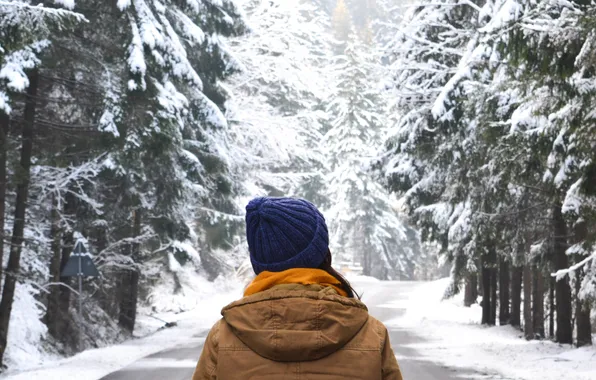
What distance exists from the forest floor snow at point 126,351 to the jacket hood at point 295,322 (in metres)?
11.9

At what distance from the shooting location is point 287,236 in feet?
9.27

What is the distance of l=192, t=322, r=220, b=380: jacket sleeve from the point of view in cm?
271

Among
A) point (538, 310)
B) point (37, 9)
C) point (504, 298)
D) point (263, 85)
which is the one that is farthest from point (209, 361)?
point (263, 85)

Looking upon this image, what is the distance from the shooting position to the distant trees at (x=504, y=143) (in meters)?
12.1

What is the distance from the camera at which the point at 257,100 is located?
33344 millimetres

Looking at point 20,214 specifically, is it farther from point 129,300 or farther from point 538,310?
point 538,310

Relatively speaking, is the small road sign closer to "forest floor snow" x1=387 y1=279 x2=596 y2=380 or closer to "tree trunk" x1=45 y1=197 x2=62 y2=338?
"tree trunk" x1=45 y1=197 x2=62 y2=338

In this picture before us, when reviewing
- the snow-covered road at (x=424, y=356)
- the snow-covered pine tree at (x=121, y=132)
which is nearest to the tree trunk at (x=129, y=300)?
the snow-covered pine tree at (x=121, y=132)

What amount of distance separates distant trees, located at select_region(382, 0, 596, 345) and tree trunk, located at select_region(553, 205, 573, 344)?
3cm

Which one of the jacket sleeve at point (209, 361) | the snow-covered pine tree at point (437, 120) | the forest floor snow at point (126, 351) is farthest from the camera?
the snow-covered pine tree at point (437, 120)

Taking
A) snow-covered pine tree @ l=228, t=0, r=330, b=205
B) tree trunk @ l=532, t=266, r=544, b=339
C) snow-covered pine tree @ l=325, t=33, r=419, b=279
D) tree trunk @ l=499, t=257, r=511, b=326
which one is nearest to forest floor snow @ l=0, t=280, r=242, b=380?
snow-covered pine tree @ l=228, t=0, r=330, b=205

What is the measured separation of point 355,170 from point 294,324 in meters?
62.2

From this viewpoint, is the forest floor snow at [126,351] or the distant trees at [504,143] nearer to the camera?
the distant trees at [504,143]

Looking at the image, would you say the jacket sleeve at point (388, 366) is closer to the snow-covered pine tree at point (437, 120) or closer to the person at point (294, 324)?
the person at point (294, 324)
